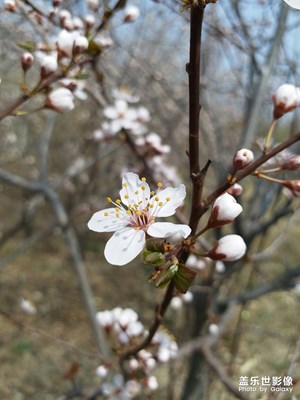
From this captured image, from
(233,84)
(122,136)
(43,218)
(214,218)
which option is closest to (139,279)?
(43,218)

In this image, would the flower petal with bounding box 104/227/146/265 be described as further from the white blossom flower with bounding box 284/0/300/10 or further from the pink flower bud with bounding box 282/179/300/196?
the white blossom flower with bounding box 284/0/300/10

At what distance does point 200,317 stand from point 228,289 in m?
0.53

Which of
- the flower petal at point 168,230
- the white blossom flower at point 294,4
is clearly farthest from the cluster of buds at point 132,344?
the white blossom flower at point 294,4

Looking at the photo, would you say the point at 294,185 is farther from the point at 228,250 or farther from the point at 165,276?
the point at 165,276

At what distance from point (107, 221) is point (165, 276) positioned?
0.86 ft

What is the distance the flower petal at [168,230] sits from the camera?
689 millimetres

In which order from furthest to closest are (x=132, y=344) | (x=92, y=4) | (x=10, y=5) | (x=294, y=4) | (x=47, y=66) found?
(x=92, y=4)
(x=10, y=5)
(x=132, y=344)
(x=47, y=66)
(x=294, y=4)

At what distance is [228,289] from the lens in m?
3.13

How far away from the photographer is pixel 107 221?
0.90 meters

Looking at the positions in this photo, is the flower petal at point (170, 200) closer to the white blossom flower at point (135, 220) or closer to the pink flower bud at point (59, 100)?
the white blossom flower at point (135, 220)

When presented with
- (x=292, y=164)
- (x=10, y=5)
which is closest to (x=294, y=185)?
(x=292, y=164)

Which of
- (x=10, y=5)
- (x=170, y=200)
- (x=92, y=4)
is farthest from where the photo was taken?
(x=92, y=4)

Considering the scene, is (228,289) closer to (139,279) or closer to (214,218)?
(214,218)

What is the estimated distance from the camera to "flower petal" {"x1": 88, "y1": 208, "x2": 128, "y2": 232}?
0.87 meters
